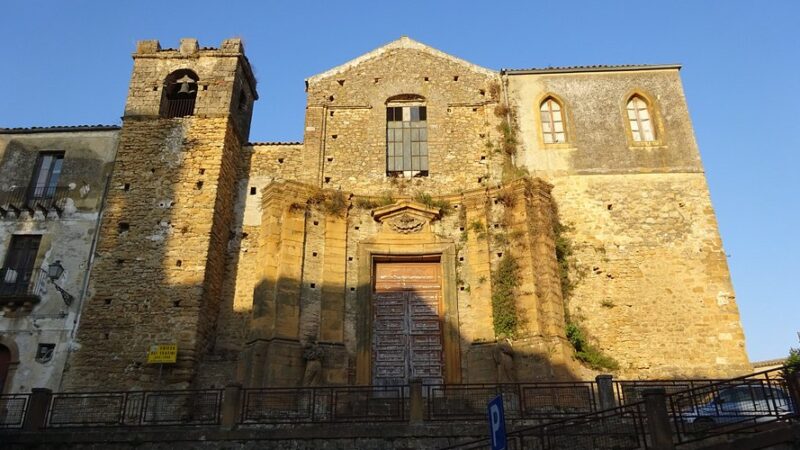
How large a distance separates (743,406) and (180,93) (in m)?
18.1

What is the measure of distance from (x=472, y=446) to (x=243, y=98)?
1485 cm

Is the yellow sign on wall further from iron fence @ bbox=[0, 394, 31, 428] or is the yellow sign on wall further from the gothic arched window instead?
the gothic arched window

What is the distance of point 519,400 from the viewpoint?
47.5 ft

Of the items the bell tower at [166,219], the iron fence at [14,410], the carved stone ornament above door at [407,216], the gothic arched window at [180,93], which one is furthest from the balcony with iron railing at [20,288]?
the carved stone ornament above door at [407,216]

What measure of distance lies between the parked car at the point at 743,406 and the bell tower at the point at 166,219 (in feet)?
38.3

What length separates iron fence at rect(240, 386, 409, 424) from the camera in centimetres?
1375

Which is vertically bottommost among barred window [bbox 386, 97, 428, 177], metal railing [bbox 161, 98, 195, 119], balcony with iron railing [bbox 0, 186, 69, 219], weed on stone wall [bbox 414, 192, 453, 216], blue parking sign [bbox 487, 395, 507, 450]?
blue parking sign [bbox 487, 395, 507, 450]

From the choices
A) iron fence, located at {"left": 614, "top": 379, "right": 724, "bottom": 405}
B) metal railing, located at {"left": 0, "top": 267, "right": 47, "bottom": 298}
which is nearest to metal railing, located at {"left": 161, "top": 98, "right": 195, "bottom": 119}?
metal railing, located at {"left": 0, "top": 267, "right": 47, "bottom": 298}

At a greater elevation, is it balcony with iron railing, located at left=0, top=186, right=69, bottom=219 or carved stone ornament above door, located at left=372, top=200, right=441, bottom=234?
balcony with iron railing, located at left=0, top=186, right=69, bottom=219

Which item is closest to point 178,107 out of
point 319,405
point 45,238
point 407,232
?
point 45,238

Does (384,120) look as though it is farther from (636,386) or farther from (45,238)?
(636,386)

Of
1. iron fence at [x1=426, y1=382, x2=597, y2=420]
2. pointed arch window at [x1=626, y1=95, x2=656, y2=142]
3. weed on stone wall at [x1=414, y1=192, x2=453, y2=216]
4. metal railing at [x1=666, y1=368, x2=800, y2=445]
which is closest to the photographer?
metal railing at [x1=666, y1=368, x2=800, y2=445]

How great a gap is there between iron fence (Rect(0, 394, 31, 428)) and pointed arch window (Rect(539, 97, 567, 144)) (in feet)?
51.1

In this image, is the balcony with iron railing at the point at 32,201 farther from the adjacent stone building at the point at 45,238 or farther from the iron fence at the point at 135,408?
the iron fence at the point at 135,408
